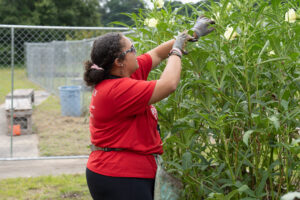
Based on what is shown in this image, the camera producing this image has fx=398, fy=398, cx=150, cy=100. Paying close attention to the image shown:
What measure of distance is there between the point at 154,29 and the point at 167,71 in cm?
52

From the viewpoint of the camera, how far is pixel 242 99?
6.95ft

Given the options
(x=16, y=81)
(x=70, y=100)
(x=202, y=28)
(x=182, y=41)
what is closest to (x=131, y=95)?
(x=182, y=41)

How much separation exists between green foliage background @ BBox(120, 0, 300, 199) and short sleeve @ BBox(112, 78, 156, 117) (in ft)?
0.71

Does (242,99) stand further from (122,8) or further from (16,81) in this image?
(16,81)

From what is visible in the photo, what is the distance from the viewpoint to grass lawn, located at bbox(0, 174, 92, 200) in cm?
442

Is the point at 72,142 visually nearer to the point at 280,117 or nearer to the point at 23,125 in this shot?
the point at 23,125

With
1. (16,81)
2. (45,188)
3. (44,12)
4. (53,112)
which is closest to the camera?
(45,188)

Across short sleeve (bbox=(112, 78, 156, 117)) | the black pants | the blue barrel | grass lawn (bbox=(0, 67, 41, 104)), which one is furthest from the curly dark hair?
grass lawn (bbox=(0, 67, 41, 104))

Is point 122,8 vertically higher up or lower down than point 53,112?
higher up

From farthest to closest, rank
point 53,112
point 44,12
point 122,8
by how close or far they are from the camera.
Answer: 1. point 44,12
2. point 122,8
3. point 53,112

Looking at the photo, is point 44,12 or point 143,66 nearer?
point 143,66

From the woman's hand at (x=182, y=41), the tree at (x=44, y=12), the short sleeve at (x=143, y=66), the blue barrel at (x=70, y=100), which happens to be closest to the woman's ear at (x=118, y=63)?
the short sleeve at (x=143, y=66)

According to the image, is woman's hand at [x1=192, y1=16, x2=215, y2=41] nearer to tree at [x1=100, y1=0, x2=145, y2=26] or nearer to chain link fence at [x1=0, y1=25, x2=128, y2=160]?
chain link fence at [x1=0, y1=25, x2=128, y2=160]

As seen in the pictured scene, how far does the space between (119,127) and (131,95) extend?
232 millimetres
